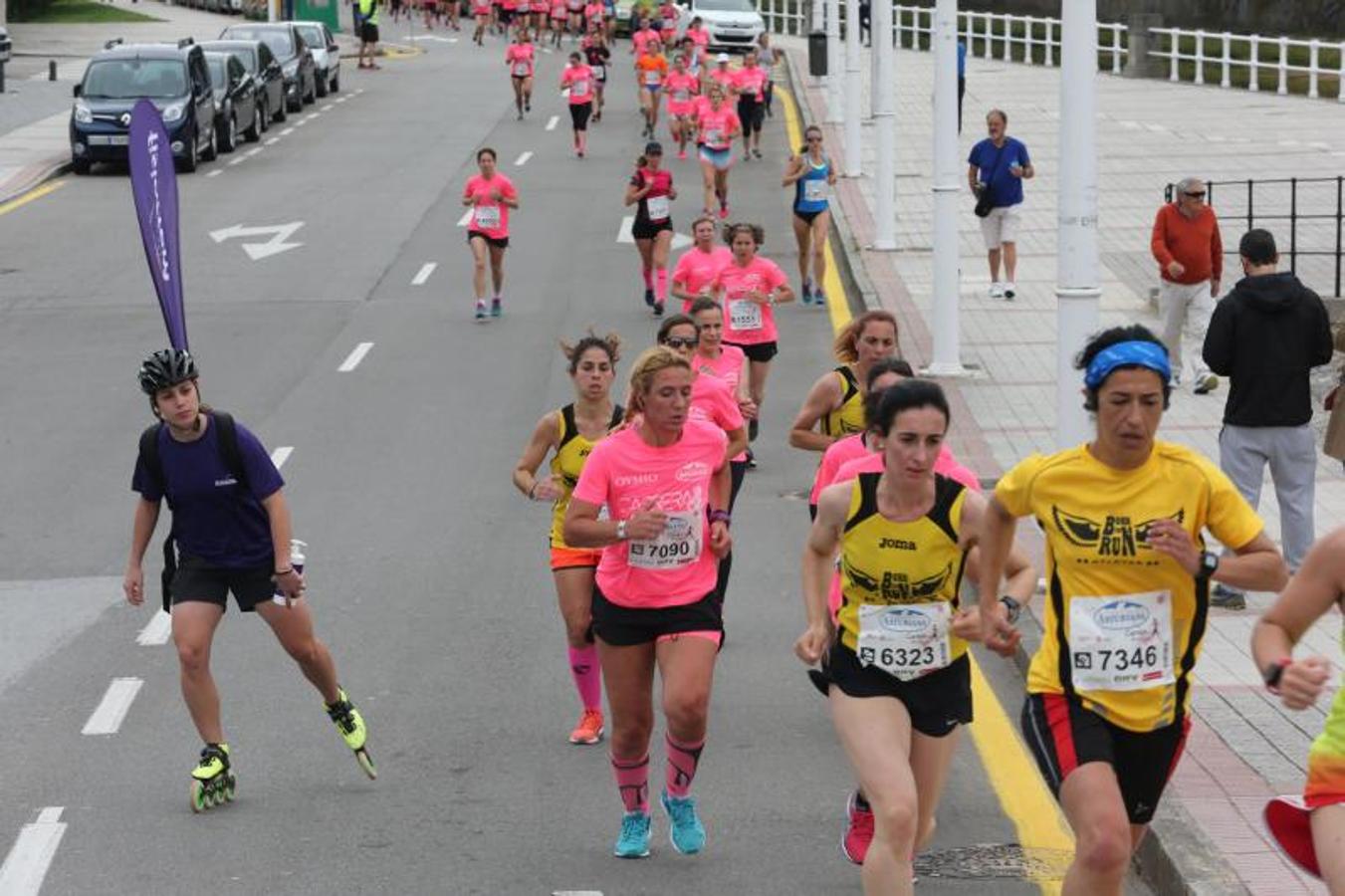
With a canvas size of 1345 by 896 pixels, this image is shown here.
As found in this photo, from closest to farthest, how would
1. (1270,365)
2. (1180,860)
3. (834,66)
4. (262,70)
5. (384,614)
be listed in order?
(1180,860) → (1270,365) → (384,614) → (834,66) → (262,70)

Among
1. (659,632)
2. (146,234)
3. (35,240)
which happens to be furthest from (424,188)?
(659,632)

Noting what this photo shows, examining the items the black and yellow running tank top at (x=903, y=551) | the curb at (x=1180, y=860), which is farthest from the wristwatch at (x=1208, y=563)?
the curb at (x=1180, y=860)

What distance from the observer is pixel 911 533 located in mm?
7727

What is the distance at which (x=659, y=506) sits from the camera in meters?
8.78

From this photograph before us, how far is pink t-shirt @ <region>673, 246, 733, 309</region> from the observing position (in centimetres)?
1786

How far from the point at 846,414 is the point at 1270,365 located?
113 inches

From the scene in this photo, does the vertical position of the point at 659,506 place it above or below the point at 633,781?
above

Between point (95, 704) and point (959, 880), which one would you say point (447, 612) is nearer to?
point (95, 704)

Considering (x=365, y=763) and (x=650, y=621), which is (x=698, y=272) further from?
(x=650, y=621)

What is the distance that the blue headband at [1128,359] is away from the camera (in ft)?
22.4

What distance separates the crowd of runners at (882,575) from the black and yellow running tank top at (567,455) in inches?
0.5

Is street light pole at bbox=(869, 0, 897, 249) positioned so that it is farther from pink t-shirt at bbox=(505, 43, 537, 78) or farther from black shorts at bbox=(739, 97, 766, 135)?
pink t-shirt at bbox=(505, 43, 537, 78)

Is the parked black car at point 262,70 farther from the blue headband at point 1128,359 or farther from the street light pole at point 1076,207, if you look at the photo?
the blue headband at point 1128,359

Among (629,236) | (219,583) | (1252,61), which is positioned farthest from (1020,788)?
(1252,61)
